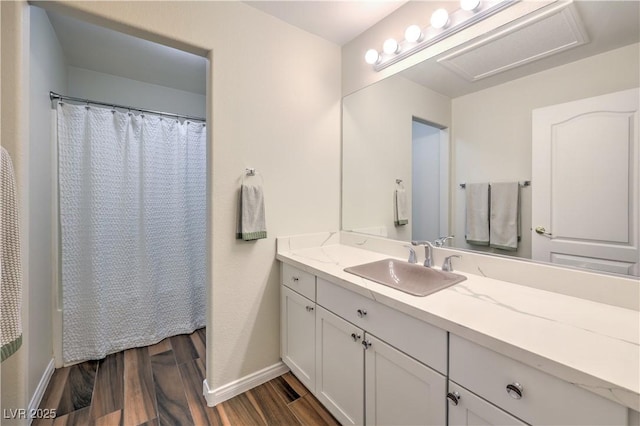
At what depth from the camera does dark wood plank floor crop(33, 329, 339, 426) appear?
147 centimetres

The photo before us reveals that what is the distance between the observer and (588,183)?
1.04 meters

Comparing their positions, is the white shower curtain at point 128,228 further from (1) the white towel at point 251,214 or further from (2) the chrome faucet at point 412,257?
(2) the chrome faucet at point 412,257

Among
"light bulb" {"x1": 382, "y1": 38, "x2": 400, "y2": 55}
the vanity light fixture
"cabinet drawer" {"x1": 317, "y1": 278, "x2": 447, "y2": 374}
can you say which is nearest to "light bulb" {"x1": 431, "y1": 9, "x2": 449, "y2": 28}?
the vanity light fixture

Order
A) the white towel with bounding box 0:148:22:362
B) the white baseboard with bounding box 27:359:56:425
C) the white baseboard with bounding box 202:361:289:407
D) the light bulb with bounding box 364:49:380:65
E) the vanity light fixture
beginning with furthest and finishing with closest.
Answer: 1. the light bulb with bounding box 364:49:380:65
2. the white baseboard with bounding box 202:361:289:407
3. the white baseboard with bounding box 27:359:56:425
4. the vanity light fixture
5. the white towel with bounding box 0:148:22:362

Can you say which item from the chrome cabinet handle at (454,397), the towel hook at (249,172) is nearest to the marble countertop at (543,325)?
the chrome cabinet handle at (454,397)

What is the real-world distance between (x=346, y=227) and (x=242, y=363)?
3.86 feet

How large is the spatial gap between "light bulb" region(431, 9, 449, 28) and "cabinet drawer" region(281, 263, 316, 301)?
1.51 metres

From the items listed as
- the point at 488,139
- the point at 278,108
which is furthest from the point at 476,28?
the point at 278,108

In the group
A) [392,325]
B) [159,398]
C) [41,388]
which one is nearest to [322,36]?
[392,325]

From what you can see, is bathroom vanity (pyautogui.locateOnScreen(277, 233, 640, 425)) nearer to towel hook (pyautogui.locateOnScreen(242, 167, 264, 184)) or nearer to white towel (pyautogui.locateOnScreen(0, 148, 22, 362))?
towel hook (pyautogui.locateOnScreen(242, 167, 264, 184))

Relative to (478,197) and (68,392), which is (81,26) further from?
(478,197)

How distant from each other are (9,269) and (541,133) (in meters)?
2.06

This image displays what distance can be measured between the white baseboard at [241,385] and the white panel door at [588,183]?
1671mm

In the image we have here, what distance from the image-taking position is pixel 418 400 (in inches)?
38.9
